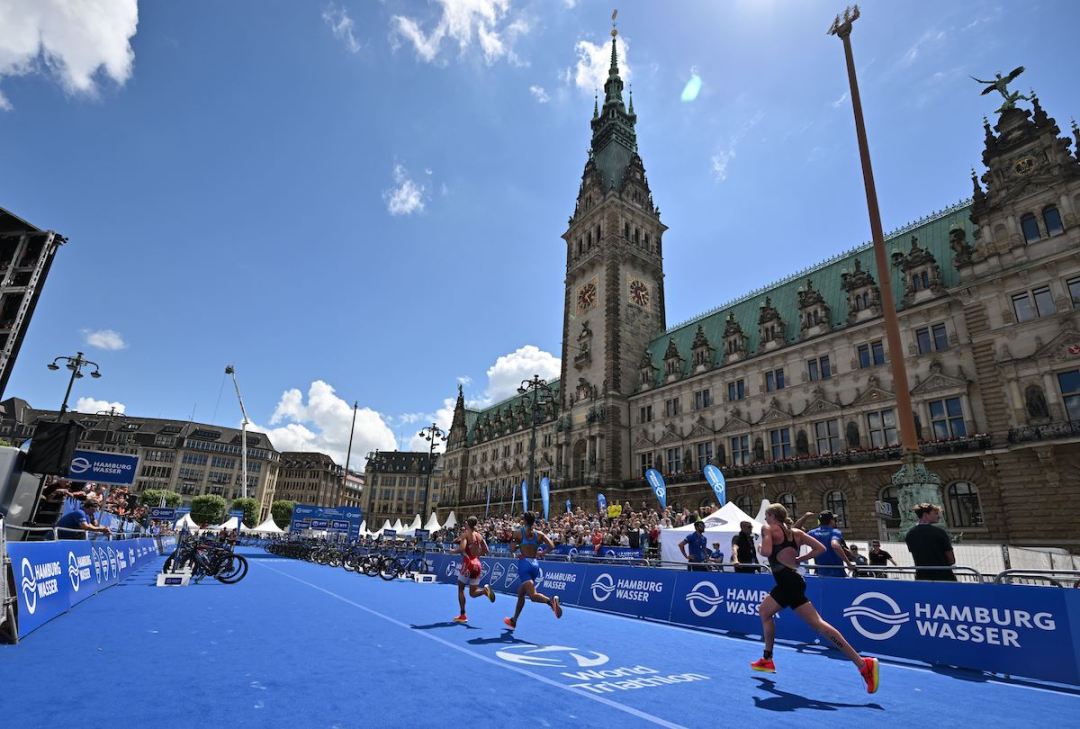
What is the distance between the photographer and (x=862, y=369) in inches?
1329

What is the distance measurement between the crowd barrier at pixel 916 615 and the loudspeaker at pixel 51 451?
14.6m

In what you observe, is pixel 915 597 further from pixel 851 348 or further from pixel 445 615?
Answer: pixel 851 348

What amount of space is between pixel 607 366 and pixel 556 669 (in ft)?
153

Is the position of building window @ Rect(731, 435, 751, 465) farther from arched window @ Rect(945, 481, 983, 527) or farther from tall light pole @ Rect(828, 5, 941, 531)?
tall light pole @ Rect(828, 5, 941, 531)

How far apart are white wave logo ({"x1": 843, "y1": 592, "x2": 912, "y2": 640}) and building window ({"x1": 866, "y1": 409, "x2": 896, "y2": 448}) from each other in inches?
1009

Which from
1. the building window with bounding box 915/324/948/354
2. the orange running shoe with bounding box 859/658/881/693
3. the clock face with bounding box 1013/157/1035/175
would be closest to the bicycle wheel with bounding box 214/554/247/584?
the orange running shoe with bounding box 859/658/881/693

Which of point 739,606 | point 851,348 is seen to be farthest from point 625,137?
point 739,606

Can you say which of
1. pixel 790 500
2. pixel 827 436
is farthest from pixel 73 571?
pixel 827 436

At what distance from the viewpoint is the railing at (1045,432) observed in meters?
23.1

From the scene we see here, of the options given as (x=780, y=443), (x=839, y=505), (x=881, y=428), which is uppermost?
(x=881, y=428)

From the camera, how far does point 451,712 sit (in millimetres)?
5102

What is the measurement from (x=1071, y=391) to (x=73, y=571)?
35.9 meters

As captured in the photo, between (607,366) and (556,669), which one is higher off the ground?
(607,366)

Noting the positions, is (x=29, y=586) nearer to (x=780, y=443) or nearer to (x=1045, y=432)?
(x=1045, y=432)
